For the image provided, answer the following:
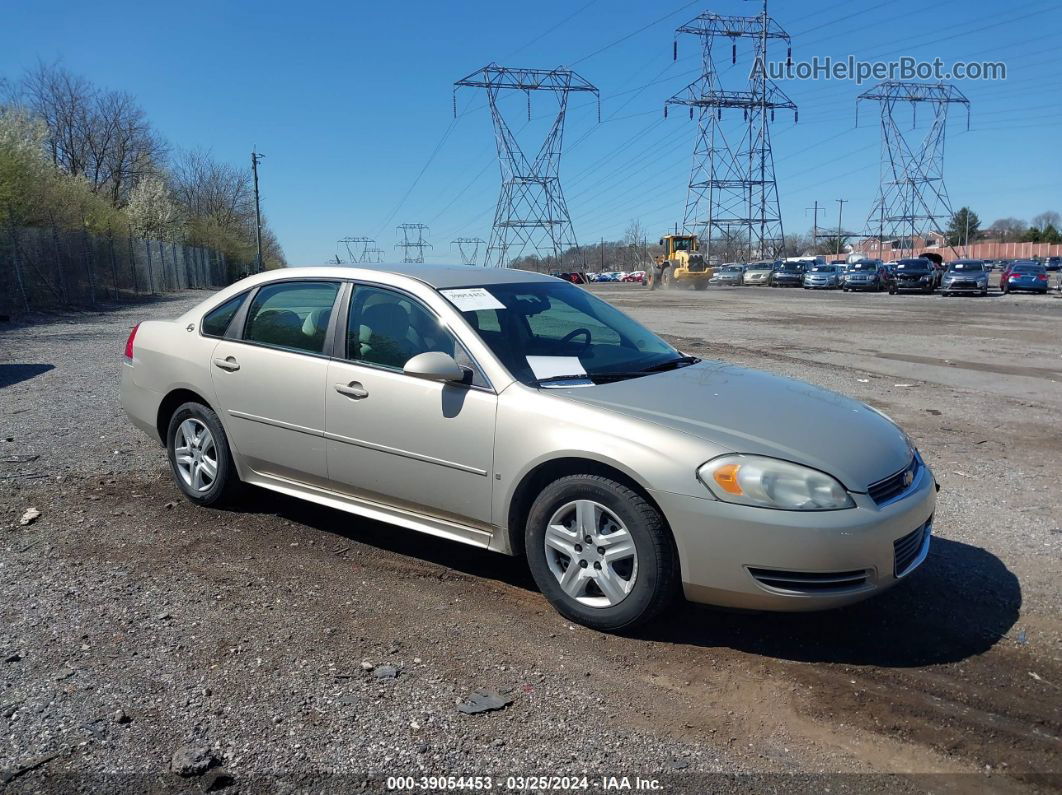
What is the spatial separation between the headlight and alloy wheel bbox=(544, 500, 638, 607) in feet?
1.48

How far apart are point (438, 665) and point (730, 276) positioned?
204 feet

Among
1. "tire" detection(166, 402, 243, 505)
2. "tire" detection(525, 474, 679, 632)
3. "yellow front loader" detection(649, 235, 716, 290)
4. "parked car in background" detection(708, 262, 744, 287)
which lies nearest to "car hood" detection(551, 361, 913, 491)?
"tire" detection(525, 474, 679, 632)

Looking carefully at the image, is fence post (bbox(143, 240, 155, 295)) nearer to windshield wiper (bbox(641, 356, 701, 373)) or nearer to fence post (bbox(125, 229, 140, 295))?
fence post (bbox(125, 229, 140, 295))

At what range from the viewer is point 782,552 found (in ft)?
10.9

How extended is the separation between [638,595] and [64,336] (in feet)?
54.2

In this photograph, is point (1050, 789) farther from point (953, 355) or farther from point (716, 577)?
point (953, 355)

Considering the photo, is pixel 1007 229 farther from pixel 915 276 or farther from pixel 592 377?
pixel 592 377

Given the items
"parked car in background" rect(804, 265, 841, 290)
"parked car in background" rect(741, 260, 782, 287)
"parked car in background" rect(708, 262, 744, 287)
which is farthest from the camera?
"parked car in background" rect(708, 262, 744, 287)

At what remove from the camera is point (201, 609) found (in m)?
3.89

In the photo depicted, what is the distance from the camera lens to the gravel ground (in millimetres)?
2781

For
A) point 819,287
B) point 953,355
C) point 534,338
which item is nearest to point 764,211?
point 819,287

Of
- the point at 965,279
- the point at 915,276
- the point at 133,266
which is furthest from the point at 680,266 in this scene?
the point at 133,266

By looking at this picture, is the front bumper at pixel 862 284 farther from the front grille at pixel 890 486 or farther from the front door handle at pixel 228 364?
the front door handle at pixel 228 364

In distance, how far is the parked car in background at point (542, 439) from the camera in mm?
3395
